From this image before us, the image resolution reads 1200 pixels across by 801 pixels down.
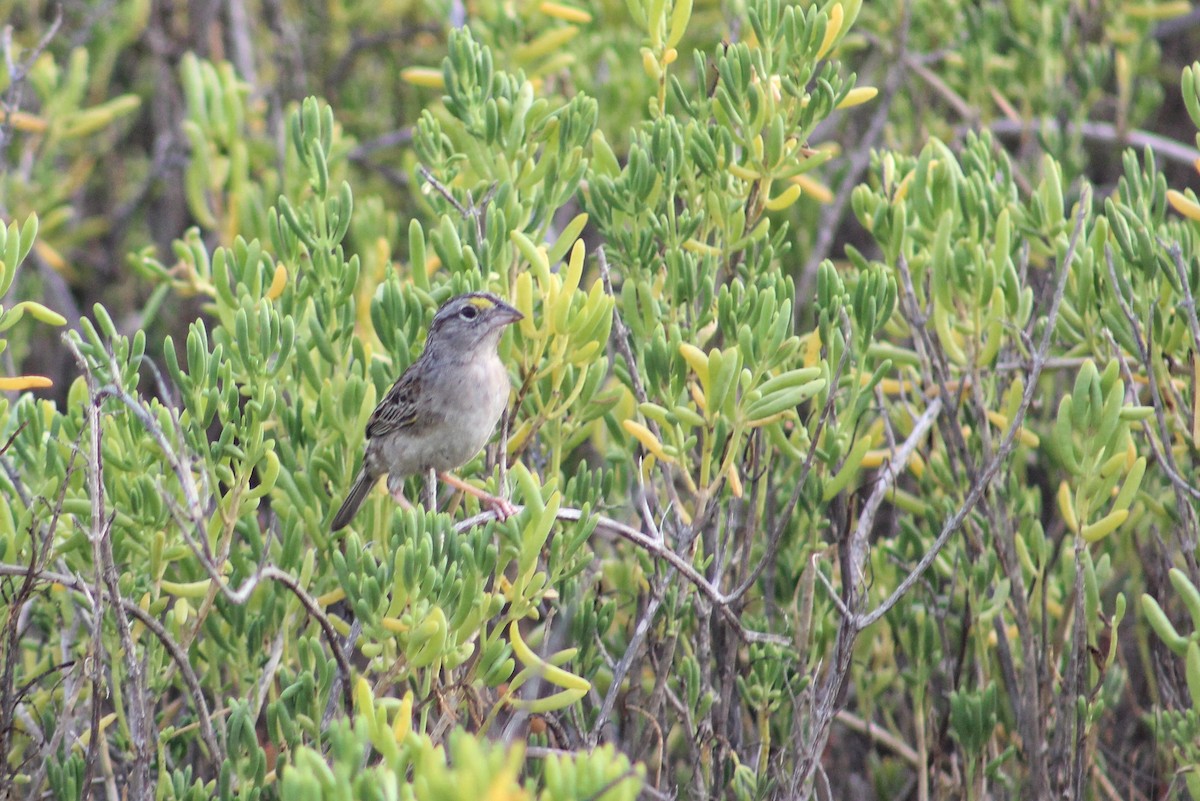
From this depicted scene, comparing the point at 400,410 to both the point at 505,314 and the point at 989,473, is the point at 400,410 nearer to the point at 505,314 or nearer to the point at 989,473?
the point at 505,314

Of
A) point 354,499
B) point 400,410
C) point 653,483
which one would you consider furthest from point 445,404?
point 653,483

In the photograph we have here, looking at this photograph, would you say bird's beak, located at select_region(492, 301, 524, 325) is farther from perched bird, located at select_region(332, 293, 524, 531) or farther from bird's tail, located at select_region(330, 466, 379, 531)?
bird's tail, located at select_region(330, 466, 379, 531)

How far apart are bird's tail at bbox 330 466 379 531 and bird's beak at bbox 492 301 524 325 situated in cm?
64

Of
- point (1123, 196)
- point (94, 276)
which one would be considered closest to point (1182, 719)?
point (1123, 196)

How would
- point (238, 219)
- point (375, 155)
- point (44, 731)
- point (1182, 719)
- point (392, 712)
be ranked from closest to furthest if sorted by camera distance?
point (392, 712), point (1182, 719), point (44, 731), point (238, 219), point (375, 155)

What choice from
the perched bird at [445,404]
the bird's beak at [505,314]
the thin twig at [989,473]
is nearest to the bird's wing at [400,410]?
the perched bird at [445,404]

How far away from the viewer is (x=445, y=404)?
167 inches

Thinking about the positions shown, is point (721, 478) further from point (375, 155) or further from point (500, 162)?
point (375, 155)

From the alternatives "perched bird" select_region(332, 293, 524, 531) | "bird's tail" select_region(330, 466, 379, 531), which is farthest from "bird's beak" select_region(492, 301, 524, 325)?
"bird's tail" select_region(330, 466, 379, 531)

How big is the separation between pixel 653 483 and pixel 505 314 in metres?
0.80

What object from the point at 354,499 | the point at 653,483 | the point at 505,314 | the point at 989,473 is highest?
the point at 505,314

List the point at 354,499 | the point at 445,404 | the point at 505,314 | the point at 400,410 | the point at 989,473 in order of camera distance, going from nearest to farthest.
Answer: the point at 989,473 < the point at 505,314 < the point at 354,499 < the point at 445,404 < the point at 400,410

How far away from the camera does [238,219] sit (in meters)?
5.43

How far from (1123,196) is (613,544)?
1.94m
